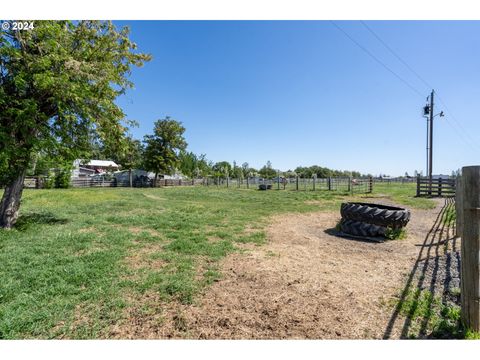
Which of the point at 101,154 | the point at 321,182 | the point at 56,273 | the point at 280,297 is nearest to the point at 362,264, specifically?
the point at 280,297

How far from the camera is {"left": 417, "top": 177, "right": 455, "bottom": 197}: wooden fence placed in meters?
20.8

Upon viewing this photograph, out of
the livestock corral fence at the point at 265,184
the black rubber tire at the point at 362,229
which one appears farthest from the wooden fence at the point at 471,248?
the livestock corral fence at the point at 265,184

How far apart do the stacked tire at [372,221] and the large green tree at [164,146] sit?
3502 centimetres

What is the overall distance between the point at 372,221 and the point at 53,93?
373 inches

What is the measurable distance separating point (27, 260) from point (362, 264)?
626cm

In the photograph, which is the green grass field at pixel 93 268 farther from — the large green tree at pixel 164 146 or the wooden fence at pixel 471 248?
the large green tree at pixel 164 146

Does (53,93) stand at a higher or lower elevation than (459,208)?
higher

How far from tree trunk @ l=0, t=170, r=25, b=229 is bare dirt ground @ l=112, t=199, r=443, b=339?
6584 mm

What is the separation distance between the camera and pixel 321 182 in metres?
37.2

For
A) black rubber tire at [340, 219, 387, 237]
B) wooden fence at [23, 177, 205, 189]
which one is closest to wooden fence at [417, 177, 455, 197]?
black rubber tire at [340, 219, 387, 237]

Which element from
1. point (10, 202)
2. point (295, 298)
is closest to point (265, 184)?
point (10, 202)

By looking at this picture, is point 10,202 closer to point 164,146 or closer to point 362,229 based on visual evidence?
point 362,229

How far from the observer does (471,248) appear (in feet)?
8.50

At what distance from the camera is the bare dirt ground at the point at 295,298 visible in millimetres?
2699
